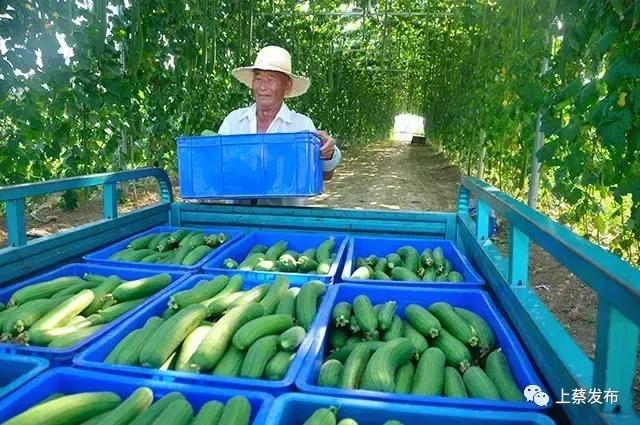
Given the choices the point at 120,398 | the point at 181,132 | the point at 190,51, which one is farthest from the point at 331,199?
the point at 120,398

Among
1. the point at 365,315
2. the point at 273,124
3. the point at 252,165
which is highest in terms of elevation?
the point at 273,124

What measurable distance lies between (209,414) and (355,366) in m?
0.59

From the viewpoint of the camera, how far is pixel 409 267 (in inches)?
122

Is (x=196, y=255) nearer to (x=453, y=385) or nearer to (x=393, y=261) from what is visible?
(x=393, y=261)

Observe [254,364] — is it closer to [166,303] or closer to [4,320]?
[166,303]

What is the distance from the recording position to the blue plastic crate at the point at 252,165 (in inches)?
132

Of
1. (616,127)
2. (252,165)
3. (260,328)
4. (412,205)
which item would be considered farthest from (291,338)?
(412,205)

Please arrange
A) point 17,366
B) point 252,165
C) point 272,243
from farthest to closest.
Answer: point 272,243 < point 252,165 < point 17,366

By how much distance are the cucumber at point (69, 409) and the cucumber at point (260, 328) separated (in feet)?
1.65

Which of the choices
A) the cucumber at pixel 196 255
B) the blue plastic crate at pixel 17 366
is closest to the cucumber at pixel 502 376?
the blue plastic crate at pixel 17 366

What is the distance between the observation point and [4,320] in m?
2.17

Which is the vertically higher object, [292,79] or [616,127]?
[292,79]

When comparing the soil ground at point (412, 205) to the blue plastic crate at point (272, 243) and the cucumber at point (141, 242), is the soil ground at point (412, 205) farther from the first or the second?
the cucumber at point (141, 242)

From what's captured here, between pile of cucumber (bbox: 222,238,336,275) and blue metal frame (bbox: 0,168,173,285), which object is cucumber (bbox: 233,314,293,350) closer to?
pile of cucumber (bbox: 222,238,336,275)
